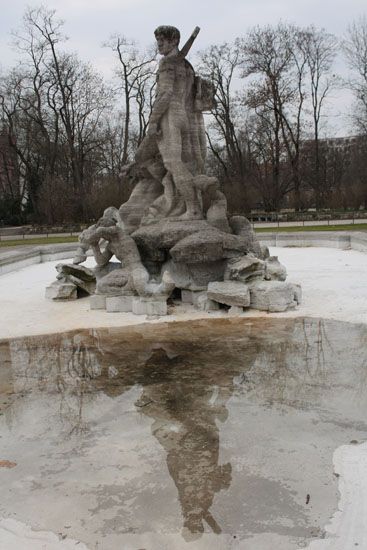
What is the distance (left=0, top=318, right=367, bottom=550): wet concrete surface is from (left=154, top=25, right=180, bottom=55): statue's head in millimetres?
5291

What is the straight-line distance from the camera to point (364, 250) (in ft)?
53.1

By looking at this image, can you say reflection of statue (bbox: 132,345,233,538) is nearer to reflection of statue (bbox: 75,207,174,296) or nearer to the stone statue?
reflection of statue (bbox: 75,207,174,296)

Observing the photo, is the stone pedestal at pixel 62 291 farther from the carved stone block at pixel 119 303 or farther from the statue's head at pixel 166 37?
the statue's head at pixel 166 37

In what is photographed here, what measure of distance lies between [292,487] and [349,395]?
1766 mm

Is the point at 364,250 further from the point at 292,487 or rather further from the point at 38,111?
the point at 38,111

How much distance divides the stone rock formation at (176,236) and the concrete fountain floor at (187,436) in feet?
3.28

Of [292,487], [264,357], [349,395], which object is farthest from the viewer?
[264,357]

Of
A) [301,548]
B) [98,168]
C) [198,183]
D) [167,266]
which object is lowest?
[301,548]

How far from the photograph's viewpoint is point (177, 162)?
944 cm

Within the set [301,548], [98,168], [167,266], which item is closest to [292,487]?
[301,548]

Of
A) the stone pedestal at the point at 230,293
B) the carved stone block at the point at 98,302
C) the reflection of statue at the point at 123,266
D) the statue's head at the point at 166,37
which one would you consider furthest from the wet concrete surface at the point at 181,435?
the statue's head at the point at 166,37

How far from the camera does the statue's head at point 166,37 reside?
9.44m

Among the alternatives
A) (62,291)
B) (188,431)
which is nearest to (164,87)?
(62,291)

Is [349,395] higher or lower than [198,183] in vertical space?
lower
